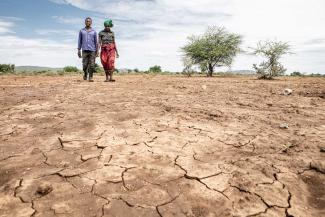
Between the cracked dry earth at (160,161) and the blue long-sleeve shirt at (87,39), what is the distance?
3429 millimetres

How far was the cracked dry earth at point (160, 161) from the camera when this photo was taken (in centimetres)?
216

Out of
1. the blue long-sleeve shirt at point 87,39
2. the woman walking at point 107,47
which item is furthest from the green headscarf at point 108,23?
the blue long-sleeve shirt at point 87,39

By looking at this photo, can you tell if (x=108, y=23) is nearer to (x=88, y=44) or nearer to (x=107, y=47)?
(x=107, y=47)

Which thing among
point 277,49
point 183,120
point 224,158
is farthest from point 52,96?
point 277,49

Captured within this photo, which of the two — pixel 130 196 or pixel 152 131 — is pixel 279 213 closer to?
pixel 130 196

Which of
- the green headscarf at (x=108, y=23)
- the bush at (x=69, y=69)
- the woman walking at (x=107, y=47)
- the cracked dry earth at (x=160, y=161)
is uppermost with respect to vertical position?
the green headscarf at (x=108, y=23)

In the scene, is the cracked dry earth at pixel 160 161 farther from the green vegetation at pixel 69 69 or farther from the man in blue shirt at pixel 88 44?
the green vegetation at pixel 69 69

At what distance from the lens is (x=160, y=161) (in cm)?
281

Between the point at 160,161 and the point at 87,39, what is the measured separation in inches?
232

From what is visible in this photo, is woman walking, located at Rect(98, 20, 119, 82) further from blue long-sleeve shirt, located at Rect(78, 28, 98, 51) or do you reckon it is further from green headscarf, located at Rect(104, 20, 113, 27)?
blue long-sleeve shirt, located at Rect(78, 28, 98, 51)

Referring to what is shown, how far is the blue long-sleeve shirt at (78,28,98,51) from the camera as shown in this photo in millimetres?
7914

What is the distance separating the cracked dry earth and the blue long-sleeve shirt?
3.43 metres

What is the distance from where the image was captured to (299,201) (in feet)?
7.36

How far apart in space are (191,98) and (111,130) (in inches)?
99.2
